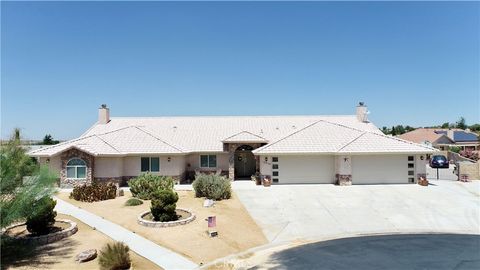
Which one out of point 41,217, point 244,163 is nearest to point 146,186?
point 41,217

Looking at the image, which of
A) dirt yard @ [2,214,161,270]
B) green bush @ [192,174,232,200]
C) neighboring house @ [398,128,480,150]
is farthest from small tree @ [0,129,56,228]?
neighboring house @ [398,128,480,150]

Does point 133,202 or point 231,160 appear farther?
point 231,160

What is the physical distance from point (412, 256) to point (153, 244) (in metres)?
9.77

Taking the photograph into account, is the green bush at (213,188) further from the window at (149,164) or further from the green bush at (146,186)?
the window at (149,164)

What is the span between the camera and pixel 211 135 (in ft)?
107

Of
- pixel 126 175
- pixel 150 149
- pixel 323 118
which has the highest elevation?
pixel 323 118

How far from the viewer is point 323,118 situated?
122 ft

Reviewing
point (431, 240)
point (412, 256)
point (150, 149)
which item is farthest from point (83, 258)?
point (150, 149)

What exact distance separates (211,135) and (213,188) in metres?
11.1

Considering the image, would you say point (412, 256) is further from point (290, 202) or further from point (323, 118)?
point (323, 118)

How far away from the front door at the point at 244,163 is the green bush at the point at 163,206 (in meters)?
15.1

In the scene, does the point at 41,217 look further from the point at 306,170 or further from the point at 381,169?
the point at 381,169

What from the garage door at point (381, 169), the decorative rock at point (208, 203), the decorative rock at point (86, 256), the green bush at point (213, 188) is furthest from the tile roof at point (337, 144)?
the decorative rock at point (86, 256)

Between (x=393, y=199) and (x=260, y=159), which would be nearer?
(x=393, y=199)
